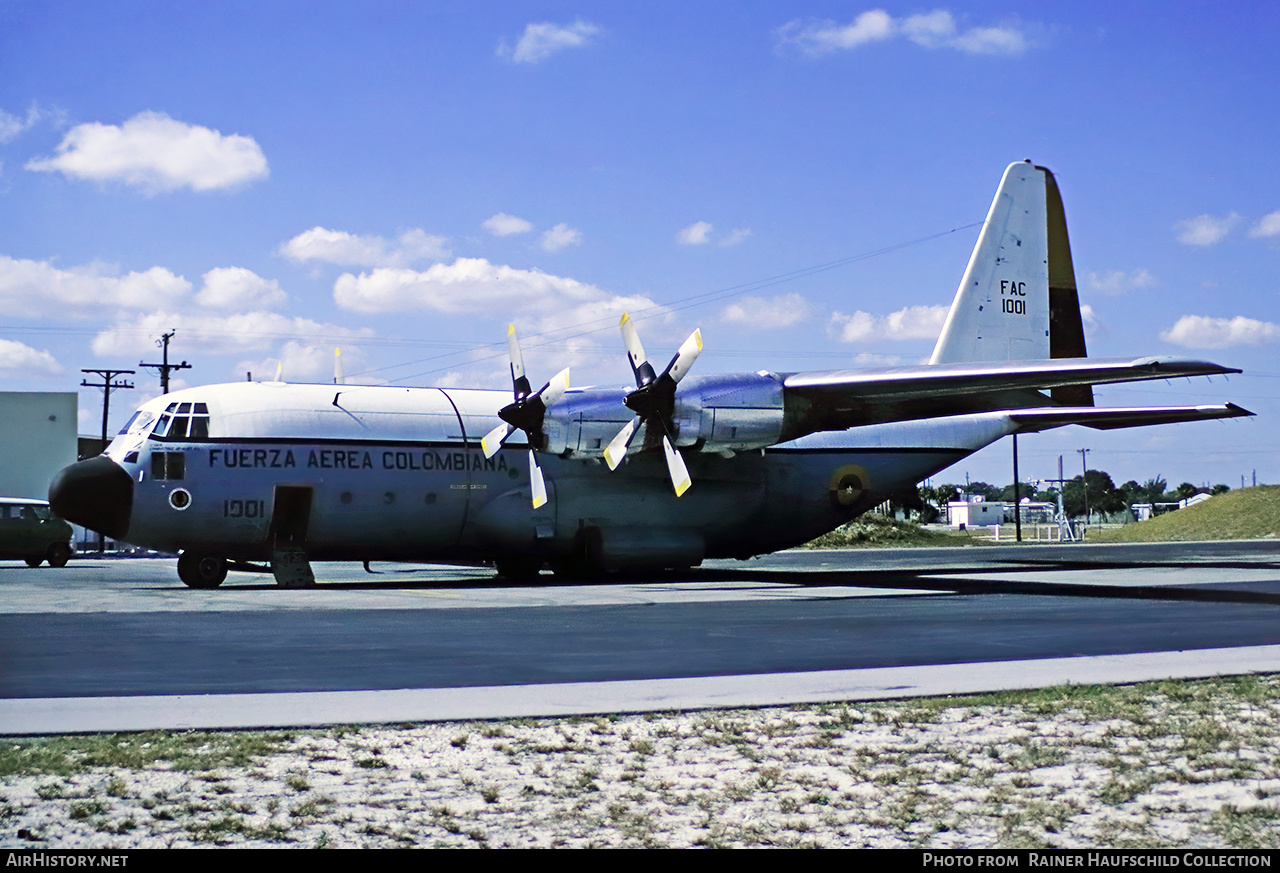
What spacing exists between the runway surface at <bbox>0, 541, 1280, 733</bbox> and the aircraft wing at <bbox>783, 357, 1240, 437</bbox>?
384cm

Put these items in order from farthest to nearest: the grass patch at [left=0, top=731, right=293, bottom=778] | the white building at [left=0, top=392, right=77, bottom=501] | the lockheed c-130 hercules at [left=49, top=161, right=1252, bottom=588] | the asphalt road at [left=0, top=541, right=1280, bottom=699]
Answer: the white building at [left=0, top=392, right=77, bottom=501]
the lockheed c-130 hercules at [left=49, top=161, right=1252, bottom=588]
the asphalt road at [left=0, top=541, right=1280, bottom=699]
the grass patch at [left=0, top=731, right=293, bottom=778]

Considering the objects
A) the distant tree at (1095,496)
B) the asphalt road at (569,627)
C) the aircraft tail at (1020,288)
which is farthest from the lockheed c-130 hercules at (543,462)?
the distant tree at (1095,496)

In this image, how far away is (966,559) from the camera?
42.4 m

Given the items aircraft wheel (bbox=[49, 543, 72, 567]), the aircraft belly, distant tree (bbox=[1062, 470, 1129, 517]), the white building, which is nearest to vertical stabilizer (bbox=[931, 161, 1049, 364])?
the aircraft belly

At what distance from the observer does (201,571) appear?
84.0 ft

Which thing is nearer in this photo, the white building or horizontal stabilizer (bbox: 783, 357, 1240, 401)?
horizontal stabilizer (bbox: 783, 357, 1240, 401)

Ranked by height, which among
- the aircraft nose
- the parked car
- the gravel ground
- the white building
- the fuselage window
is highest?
the white building

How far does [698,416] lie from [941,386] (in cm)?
499

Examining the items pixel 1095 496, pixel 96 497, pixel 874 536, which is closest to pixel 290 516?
pixel 96 497

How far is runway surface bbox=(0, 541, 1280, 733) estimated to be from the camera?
411 inches

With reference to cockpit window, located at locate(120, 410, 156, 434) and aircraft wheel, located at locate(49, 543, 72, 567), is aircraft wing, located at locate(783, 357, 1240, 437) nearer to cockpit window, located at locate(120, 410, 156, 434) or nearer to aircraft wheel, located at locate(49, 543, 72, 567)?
cockpit window, located at locate(120, 410, 156, 434)

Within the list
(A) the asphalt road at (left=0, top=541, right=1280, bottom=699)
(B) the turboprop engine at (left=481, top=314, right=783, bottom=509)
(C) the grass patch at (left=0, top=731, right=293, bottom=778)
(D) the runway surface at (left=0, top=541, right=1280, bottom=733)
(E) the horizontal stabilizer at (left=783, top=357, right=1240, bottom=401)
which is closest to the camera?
(C) the grass patch at (left=0, top=731, right=293, bottom=778)

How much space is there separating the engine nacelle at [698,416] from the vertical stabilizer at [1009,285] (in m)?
8.94

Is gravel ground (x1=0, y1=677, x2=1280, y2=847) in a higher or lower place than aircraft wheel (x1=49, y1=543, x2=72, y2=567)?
lower
